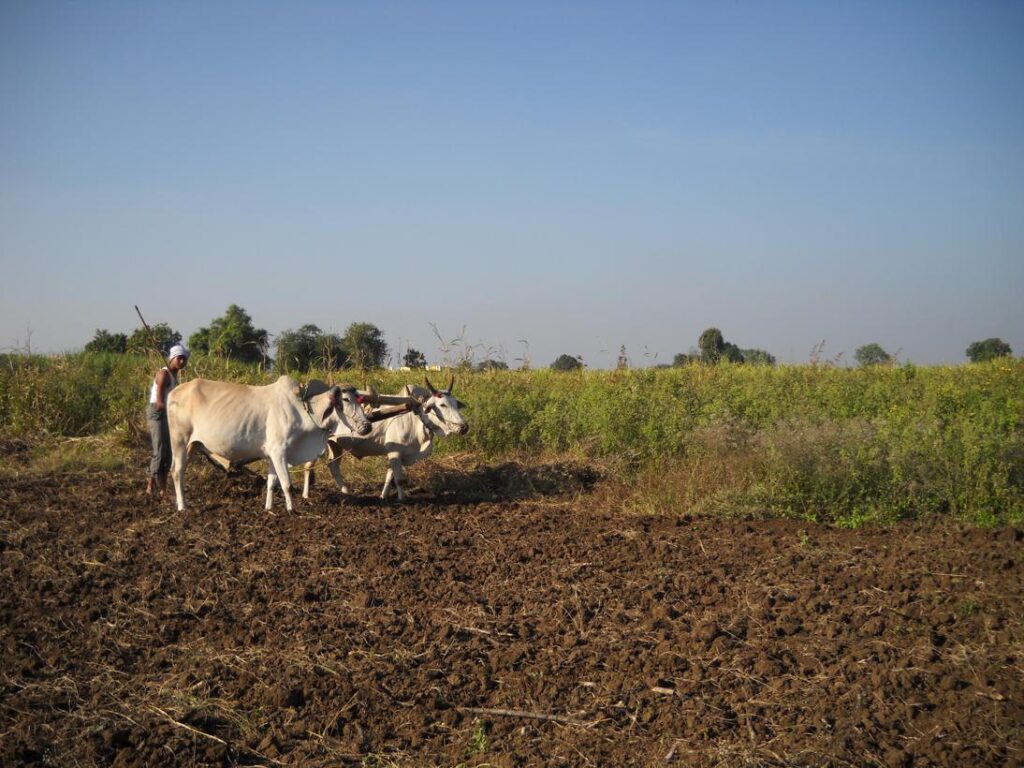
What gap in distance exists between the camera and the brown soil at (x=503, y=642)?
454 cm

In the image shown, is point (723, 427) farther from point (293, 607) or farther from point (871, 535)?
point (293, 607)

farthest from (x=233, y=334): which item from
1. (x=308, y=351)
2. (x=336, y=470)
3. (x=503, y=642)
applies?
(x=503, y=642)

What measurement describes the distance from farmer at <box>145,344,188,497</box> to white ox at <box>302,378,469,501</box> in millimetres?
1481

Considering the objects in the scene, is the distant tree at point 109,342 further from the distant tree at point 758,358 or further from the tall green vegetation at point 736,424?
the distant tree at point 758,358

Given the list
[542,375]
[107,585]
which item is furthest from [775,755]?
[542,375]

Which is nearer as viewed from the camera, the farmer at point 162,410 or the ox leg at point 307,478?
the farmer at point 162,410

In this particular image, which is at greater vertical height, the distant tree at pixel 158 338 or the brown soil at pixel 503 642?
the distant tree at pixel 158 338

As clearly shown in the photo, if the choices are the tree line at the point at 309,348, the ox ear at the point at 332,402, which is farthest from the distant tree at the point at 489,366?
the ox ear at the point at 332,402

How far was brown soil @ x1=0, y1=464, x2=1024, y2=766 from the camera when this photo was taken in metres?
4.54

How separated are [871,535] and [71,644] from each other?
643cm

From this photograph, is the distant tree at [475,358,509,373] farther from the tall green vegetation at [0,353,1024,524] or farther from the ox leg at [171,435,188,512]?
the ox leg at [171,435,188,512]

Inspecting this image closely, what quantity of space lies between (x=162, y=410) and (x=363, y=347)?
645cm

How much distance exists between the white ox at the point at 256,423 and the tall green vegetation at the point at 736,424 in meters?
3.11

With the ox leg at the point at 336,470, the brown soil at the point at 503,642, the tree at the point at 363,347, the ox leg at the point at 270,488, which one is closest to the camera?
the brown soil at the point at 503,642
